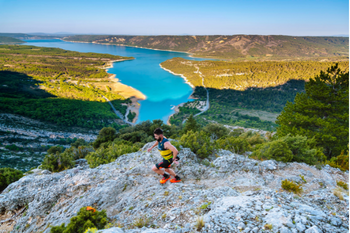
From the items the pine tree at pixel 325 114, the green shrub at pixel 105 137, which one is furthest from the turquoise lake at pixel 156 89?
the pine tree at pixel 325 114

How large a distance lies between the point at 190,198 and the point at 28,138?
41.6 meters

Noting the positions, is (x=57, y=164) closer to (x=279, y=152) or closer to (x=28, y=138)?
(x=279, y=152)

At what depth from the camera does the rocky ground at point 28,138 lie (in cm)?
2352

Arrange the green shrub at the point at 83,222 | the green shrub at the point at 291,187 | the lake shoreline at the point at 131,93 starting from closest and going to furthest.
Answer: the green shrub at the point at 83,222 < the green shrub at the point at 291,187 < the lake shoreline at the point at 131,93

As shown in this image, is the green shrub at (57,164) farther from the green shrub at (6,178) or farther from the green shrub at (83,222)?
the green shrub at (83,222)

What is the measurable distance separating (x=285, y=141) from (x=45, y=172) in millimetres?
13671

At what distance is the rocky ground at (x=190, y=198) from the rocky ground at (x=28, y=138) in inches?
779

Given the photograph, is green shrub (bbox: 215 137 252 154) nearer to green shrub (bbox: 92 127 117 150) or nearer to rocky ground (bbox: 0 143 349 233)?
rocky ground (bbox: 0 143 349 233)

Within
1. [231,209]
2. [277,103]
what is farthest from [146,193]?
[277,103]

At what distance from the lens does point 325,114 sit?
40.4ft

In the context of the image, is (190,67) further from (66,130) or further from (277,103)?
(66,130)

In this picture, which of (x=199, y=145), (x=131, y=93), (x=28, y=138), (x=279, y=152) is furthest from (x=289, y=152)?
(x=131, y=93)

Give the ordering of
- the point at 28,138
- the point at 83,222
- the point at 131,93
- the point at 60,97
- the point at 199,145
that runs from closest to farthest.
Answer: the point at 83,222
the point at 199,145
the point at 28,138
the point at 60,97
the point at 131,93

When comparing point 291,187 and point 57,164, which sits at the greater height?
point 291,187
